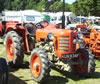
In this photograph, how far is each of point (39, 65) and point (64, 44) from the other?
764 millimetres

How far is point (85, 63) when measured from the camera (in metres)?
5.16

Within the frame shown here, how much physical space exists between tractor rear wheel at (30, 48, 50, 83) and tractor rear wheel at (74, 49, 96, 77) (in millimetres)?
1063

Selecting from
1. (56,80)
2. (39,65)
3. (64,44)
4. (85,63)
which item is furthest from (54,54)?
(85,63)

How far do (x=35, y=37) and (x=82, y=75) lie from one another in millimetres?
1823

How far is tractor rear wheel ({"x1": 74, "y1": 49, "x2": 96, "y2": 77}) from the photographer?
201 inches

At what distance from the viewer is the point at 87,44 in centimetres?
796

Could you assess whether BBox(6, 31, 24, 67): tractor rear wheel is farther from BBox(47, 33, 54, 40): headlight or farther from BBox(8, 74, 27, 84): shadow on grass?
BBox(47, 33, 54, 40): headlight

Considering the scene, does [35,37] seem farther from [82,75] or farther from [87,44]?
[87,44]

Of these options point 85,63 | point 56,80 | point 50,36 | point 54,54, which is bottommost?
point 56,80

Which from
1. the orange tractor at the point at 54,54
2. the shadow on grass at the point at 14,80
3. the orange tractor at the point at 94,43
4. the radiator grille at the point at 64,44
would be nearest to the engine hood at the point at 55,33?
the orange tractor at the point at 54,54

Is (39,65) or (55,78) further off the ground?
(39,65)

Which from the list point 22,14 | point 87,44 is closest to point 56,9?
point 22,14

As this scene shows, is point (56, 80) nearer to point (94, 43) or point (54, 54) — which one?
point (54, 54)

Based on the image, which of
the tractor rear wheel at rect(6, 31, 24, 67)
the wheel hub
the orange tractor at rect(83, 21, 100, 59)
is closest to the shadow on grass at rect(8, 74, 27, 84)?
the wheel hub
